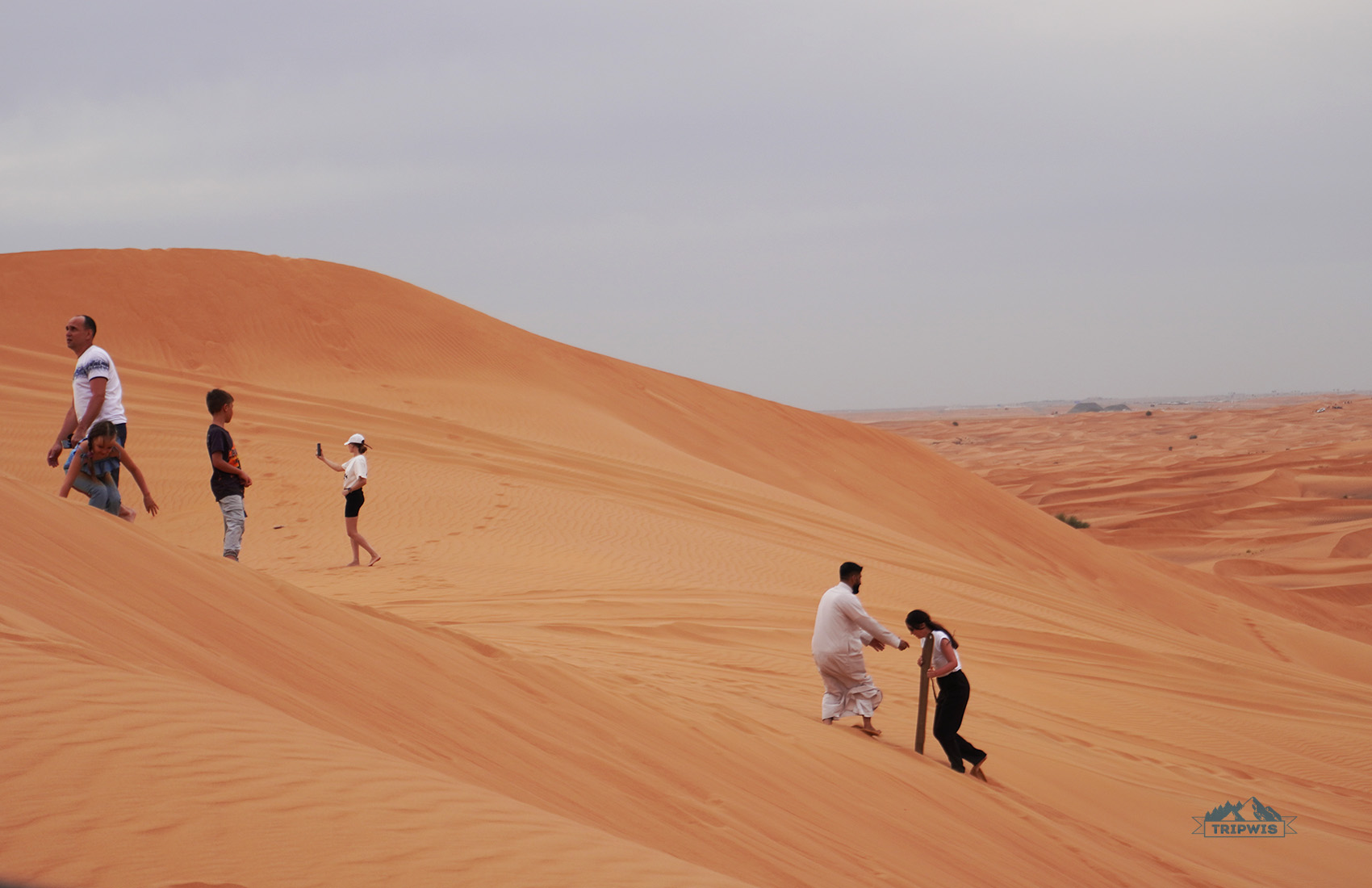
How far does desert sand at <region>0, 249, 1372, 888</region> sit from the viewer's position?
2.97 metres

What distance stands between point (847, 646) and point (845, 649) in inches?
1.0

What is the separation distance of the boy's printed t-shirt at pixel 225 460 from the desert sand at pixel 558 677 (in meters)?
1.71

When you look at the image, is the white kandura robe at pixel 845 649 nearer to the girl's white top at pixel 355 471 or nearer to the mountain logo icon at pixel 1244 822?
the mountain logo icon at pixel 1244 822

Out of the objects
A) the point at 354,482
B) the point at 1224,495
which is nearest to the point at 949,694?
the point at 354,482

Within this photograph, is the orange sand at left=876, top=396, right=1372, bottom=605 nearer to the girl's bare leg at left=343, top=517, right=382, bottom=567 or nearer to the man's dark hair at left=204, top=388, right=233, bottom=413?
the girl's bare leg at left=343, top=517, right=382, bottom=567

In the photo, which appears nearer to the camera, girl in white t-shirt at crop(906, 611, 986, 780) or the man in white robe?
girl in white t-shirt at crop(906, 611, 986, 780)

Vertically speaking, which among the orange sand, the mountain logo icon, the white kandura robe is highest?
the orange sand

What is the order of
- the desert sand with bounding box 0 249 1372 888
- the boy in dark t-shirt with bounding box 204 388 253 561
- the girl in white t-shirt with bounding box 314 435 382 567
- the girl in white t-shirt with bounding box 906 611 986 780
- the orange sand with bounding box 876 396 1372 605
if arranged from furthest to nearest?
the orange sand with bounding box 876 396 1372 605, the girl in white t-shirt with bounding box 314 435 382 567, the boy in dark t-shirt with bounding box 204 388 253 561, the girl in white t-shirt with bounding box 906 611 986 780, the desert sand with bounding box 0 249 1372 888

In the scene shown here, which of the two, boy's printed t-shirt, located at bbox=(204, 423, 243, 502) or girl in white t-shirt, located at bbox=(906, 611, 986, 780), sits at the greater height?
boy's printed t-shirt, located at bbox=(204, 423, 243, 502)

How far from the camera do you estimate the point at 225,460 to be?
27.4 ft

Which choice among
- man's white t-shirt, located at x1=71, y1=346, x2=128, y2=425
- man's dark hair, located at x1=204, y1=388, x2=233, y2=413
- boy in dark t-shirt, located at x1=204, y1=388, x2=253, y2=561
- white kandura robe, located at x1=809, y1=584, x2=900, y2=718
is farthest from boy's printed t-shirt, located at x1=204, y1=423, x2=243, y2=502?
white kandura robe, located at x1=809, y1=584, x2=900, y2=718

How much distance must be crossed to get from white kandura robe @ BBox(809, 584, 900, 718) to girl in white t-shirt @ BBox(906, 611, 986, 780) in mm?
248

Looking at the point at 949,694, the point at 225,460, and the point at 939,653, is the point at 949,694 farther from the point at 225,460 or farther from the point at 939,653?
the point at 225,460

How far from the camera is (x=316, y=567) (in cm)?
1249
